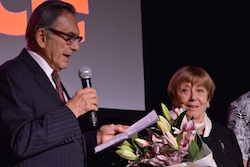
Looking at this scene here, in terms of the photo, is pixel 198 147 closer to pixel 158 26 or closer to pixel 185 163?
pixel 185 163

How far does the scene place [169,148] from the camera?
1.67 m

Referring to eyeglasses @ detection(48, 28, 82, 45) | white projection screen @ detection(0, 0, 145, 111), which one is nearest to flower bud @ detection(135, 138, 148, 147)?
eyeglasses @ detection(48, 28, 82, 45)

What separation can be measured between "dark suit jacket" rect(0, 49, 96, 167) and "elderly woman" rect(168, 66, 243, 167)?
3.47 feet

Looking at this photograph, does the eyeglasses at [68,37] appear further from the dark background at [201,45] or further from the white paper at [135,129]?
the dark background at [201,45]

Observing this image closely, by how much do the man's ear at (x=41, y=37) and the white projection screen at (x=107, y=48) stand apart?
98 cm

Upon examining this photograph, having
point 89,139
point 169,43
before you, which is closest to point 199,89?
point 89,139

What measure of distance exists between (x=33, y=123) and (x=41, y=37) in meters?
0.50

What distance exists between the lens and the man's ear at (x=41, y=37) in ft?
6.68

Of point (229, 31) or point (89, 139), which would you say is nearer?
point (89, 139)

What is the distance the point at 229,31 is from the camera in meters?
4.60

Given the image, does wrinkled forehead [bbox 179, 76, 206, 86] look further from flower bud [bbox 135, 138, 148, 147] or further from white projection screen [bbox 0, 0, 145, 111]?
flower bud [bbox 135, 138, 148, 147]

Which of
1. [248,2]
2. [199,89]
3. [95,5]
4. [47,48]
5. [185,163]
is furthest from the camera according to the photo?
[248,2]

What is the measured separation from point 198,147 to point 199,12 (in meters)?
3.16

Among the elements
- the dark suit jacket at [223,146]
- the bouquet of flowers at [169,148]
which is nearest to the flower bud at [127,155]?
the bouquet of flowers at [169,148]
